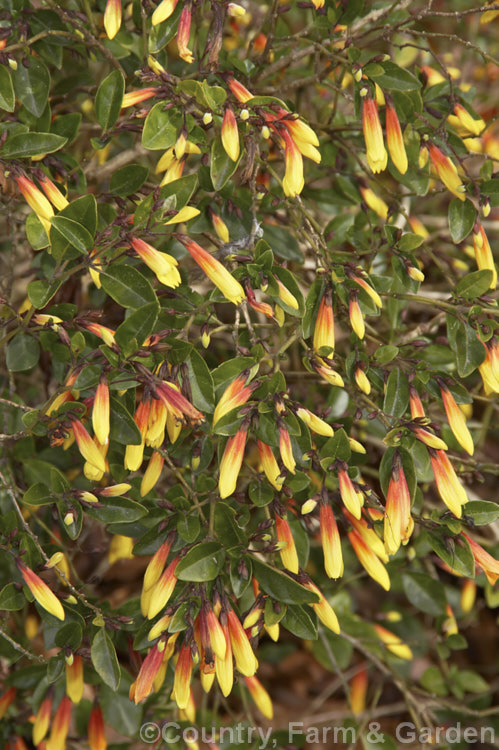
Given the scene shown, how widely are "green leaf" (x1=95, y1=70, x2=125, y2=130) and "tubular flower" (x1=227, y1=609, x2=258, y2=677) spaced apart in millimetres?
952

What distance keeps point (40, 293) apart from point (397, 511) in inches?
29.8

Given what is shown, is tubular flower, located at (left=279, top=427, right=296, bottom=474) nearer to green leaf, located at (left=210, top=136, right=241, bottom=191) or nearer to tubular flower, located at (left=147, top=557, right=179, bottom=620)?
tubular flower, located at (left=147, top=557, right=179, bottom=620)

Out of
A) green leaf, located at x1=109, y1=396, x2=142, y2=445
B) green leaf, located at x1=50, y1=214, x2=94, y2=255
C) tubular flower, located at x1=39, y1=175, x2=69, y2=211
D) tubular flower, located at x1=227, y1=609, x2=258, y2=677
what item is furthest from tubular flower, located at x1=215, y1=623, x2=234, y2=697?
tubular flower, located at x1=39, y1=175, x2=69, y2=211

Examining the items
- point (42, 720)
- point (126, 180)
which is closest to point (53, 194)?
point (126, 180)

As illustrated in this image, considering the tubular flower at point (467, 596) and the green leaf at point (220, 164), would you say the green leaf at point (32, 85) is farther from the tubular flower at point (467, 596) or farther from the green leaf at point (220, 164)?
the tubular flower at point (467, 596)

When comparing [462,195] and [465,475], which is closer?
[462,195]

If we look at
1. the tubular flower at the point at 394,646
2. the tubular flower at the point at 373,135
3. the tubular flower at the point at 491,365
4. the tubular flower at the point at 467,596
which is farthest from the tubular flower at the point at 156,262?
the tubular flower at the point at 467,596

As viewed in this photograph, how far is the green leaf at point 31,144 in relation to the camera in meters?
1.32

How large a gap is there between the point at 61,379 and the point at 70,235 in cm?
36

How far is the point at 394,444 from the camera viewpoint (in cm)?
132

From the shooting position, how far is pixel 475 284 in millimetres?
1427

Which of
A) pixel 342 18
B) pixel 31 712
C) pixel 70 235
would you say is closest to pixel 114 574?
pixel 31 712

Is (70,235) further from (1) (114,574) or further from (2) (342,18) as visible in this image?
(1) (114,574)

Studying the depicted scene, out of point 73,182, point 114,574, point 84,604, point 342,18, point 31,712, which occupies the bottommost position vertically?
point 114,574
